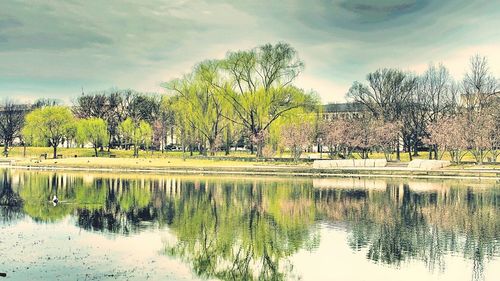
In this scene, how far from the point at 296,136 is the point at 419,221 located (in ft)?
147

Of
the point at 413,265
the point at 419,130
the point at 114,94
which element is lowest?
the point at 413,265

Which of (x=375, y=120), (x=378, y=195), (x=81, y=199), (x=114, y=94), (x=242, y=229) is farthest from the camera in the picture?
(x=114, y=94)

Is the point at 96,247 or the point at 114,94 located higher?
the point at 114,94

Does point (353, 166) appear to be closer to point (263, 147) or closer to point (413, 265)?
point (263, 147)

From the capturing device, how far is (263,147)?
80438 mm

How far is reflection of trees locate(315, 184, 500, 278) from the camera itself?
21.1 m

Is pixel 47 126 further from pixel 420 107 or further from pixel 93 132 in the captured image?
Answer: pixel 420 107

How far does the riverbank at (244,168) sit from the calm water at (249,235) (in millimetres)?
17013

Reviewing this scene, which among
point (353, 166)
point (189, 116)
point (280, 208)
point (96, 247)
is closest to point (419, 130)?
point (353, 166)

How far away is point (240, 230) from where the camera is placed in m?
25.3

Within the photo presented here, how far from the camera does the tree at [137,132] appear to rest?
10238cm

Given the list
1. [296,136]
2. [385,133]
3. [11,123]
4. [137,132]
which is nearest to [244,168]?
[296,136]

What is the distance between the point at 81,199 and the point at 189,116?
47466 millimetres

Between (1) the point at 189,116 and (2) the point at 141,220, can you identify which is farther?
(1) the point at 189,116
